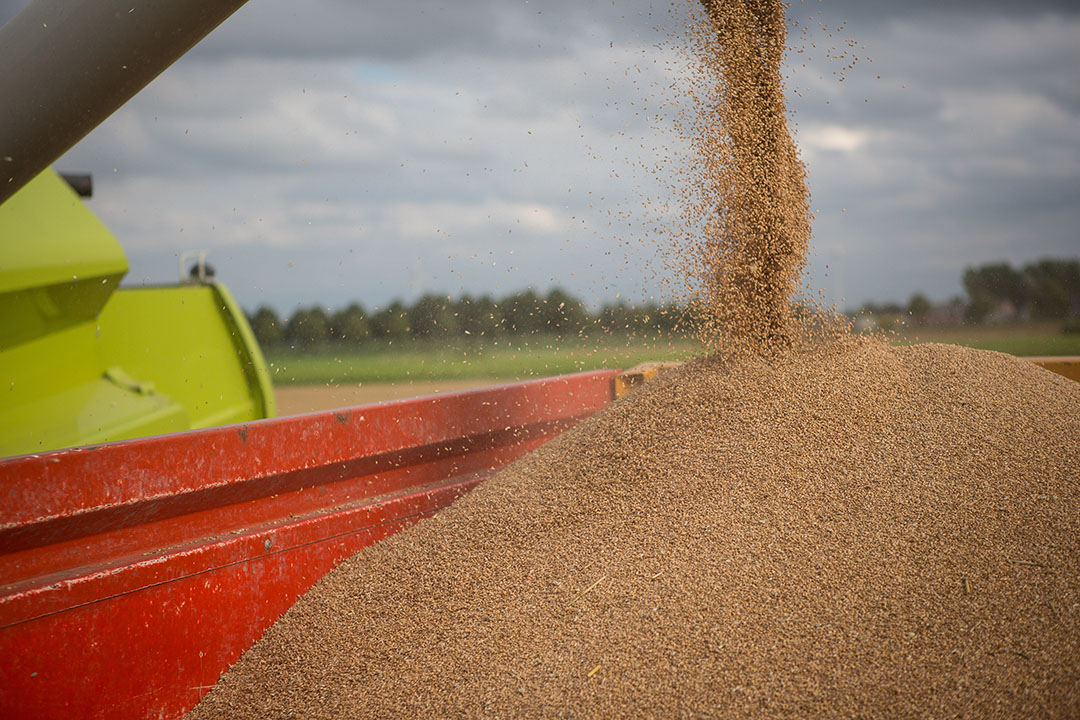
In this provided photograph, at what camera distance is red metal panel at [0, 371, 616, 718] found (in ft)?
5.24

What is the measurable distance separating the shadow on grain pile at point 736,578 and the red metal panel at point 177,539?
0.11 metres

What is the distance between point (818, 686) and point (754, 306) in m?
1.45

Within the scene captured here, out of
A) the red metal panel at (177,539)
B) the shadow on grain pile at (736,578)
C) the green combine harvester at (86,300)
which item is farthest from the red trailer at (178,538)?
the green combine harvester at (86,300)

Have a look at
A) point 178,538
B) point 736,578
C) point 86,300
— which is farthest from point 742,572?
point 86,300

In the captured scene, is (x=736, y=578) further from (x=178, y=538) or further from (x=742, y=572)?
(x=178, y=538)

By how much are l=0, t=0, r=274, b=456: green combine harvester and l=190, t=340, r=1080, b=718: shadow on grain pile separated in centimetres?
124

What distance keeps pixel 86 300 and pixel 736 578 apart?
255 centimetres

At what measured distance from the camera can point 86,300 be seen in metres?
2.99

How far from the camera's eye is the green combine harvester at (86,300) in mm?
1472

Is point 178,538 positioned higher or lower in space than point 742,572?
higher

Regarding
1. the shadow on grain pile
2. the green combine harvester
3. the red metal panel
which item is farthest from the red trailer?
the green combine harvester

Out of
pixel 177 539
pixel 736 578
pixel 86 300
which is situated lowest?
pixel 736 578

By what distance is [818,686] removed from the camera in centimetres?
155

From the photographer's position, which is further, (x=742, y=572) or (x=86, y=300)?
(x=86, y=300)
